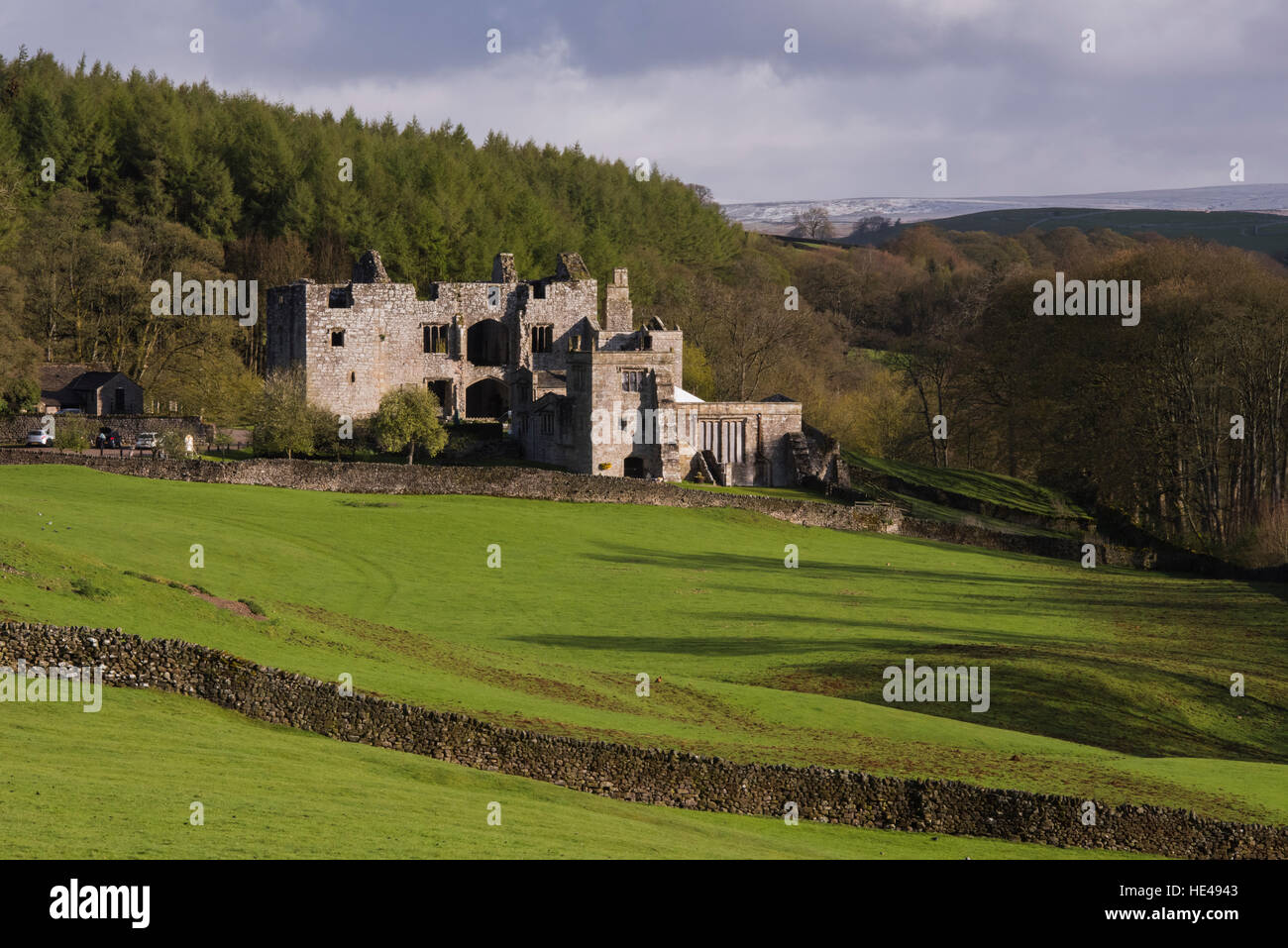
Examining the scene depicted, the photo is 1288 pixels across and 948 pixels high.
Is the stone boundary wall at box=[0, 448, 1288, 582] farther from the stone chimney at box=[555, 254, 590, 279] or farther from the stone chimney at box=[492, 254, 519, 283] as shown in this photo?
the stone chimney at box=[492, 254, 519, 283]

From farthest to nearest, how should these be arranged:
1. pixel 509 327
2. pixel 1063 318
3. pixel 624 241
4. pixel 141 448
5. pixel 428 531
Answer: pixel 624 241, pixel 509 327, pixel 1063 318, pixel 141 448, pixel 428 531

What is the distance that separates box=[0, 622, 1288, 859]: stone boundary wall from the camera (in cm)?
2180

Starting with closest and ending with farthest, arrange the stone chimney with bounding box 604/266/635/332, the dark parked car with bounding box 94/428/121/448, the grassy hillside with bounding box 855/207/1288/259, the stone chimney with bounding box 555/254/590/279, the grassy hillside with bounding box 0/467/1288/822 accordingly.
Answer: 1. the grassy hillside with bounding box 0/467/1288/822
2. the dark parked car with bounding box 94/428/121/448
3. the stone chimney with bounding box 555/254/590/279
4. the stone chimney with bounding box 604/266/635/332
5. the grassy hillside with bounding box 855/207/1288/259

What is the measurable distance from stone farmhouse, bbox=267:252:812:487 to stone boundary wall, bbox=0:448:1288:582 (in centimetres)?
1012

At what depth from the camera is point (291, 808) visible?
55.7 ft

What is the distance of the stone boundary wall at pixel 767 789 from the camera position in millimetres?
21797

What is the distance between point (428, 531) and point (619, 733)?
27.4 meters

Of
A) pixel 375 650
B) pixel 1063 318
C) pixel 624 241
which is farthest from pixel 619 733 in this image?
pixel 624 241

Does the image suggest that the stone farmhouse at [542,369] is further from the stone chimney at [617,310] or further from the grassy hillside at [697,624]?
the grassy hillside at [697,624]

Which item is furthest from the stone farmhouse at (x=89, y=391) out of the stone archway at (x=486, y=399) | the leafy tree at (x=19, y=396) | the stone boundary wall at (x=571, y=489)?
the stone boundary wall at (x=571, y=489)

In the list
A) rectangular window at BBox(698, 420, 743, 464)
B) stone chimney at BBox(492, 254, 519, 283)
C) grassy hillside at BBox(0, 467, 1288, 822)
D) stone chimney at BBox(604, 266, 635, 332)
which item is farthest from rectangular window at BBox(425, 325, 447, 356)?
grassy hillside at BBox(0, 467, 1288, 822)

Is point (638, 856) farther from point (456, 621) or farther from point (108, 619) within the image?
point (456, 621)

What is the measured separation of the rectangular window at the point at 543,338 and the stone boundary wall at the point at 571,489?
25.4 meters

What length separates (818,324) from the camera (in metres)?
123
